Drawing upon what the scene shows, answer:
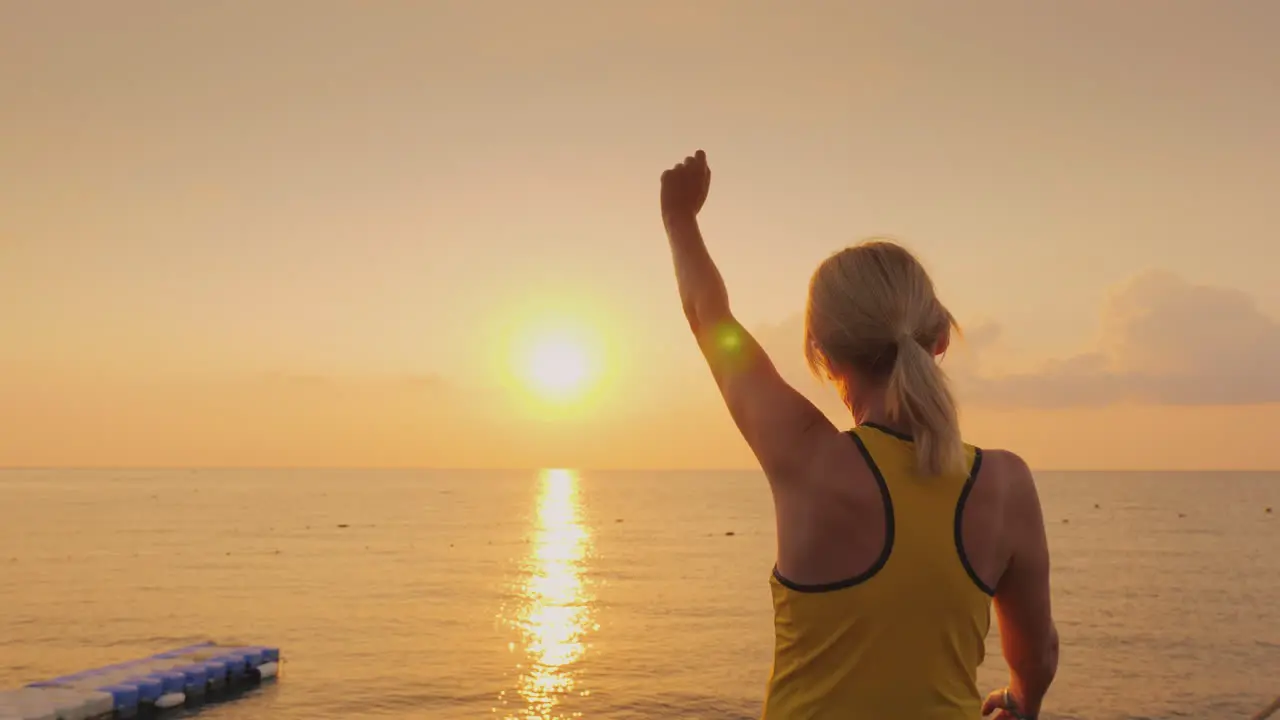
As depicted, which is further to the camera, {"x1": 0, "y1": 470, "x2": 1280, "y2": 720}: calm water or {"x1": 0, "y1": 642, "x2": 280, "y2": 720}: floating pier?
{"x1": 0, "y1": 470, "x2": 1280, "y2": 720}: calm water

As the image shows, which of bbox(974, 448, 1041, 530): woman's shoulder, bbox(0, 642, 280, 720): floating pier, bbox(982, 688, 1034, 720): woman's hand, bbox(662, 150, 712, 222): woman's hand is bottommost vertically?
bbox(0, 642, 280, 720): floating pier

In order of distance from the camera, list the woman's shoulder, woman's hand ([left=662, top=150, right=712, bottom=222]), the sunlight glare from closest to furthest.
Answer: the woman's shoulder
woman's hand ([left=662, top=150, right=712, bottom=222])
the sunlight glare

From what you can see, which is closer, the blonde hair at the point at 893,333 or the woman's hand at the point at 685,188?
the blonde hair at the point at 893,333

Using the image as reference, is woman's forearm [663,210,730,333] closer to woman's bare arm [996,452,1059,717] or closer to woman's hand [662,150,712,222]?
woman's hand [662,150,712,222]

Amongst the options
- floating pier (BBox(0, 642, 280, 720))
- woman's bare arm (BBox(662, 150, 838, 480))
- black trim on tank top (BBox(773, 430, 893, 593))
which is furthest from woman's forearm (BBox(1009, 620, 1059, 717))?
floating pier (BBox(0, 642, 280, 720))

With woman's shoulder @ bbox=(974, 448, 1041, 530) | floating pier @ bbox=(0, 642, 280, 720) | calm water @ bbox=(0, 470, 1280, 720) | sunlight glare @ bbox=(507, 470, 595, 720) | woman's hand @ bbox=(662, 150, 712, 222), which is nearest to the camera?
woman's shoulder @ bbox=(974, 448, 1041, 530)

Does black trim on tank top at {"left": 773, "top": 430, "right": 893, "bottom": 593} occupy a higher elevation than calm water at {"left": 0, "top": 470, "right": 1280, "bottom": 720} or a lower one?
higher

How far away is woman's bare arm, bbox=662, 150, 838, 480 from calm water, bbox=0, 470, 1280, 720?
117 feet

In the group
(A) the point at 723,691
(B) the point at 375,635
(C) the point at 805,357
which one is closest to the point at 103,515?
(B) the point at 375,635

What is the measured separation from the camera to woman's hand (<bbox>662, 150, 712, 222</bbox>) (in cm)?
235

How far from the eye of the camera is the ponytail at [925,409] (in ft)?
6.23

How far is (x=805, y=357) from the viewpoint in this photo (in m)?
2.22

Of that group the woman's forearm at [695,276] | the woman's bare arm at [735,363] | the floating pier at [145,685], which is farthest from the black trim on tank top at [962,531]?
the floating pier at [145,685]

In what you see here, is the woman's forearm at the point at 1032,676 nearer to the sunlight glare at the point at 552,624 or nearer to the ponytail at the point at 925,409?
the ponytail at the point at 925,409
